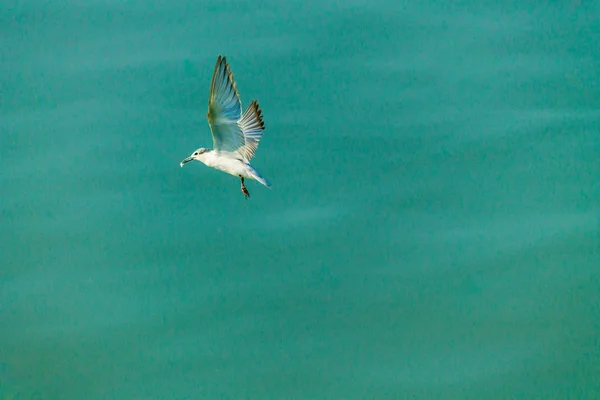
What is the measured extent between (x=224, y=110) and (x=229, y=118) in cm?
6

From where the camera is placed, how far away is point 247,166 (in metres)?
5.30

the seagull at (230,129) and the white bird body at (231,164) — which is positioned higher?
the seagull at (230,129)

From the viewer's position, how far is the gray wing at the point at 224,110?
5.07m

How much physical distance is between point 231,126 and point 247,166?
22cm

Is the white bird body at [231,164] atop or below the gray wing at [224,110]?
below

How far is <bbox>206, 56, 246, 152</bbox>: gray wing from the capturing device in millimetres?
5067

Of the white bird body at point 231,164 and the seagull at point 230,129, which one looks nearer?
the seagull at point 230,129

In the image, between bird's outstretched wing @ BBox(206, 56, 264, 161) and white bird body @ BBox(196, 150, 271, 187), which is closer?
bird's outstretched wing @ BBox(206, 56, 264, 161)

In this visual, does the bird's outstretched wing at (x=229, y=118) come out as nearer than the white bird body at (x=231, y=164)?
Yes

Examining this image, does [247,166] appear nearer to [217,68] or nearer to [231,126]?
[231,126]

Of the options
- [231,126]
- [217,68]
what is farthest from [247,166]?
[217,68]

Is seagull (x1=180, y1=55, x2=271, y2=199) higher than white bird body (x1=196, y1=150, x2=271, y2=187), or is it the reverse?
seagull (x1=180, y1=55, x2=271, y2=199)

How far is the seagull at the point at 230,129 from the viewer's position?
5.13m

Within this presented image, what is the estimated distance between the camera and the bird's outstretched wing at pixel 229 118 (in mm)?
5090
